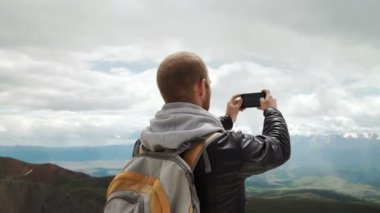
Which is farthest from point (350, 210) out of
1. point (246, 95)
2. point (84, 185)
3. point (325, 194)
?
point (246, 95)

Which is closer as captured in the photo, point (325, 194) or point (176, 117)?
point (176, 117)

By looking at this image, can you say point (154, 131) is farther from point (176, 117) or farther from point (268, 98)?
point (268, 98)

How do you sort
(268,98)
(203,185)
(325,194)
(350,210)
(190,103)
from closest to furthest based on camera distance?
(203,185) → (190,103) → (268,98) → (350,210) → (325,194)

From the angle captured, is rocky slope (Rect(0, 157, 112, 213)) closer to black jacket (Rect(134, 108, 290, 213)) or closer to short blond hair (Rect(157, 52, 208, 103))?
short blond hair (Rect(157, 52, 208, 103))

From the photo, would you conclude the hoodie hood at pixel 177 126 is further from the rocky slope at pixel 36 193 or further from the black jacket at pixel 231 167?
the rocky slope at pixel 36 193

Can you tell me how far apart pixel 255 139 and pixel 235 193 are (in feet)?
1.07

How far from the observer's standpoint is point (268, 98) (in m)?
2.91

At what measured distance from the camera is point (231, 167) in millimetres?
2479

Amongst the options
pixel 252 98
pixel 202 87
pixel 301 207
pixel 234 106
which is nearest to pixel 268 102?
pixel 252 98

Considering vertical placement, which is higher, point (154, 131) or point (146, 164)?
point (154, 131)

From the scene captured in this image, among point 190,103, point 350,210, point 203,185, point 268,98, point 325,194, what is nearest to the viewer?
point 203,185

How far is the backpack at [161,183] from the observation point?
2.43 metres

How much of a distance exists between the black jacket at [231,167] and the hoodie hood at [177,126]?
12cm

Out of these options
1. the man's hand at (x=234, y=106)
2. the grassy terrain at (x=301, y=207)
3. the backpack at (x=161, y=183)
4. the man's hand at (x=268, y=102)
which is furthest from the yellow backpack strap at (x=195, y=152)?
the grassy terrain at (x=301, y=207)
